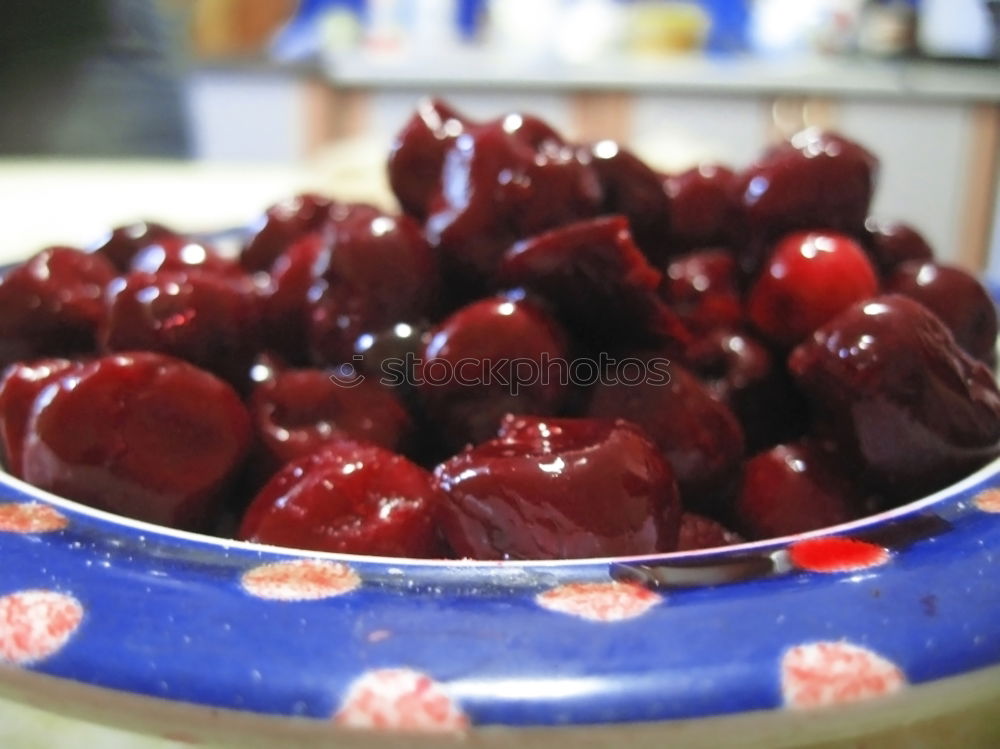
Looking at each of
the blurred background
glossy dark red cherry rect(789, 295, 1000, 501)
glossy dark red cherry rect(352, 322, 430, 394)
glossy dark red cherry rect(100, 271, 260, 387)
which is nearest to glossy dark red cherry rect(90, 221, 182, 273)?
glossy dark red cherry rect(100, 271, 260, 387)

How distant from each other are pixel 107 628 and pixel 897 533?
0.28m

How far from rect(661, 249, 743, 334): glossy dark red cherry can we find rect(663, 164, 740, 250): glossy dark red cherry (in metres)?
0.04

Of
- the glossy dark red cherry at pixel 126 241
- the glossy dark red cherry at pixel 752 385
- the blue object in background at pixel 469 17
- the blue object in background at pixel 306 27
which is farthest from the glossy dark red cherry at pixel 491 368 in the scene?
the blue object in background at pixel 469 17

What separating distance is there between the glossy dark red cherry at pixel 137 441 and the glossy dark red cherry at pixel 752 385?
26 cm

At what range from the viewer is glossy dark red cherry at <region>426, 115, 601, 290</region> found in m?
0.56

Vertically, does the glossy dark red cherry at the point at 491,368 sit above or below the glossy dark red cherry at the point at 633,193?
below

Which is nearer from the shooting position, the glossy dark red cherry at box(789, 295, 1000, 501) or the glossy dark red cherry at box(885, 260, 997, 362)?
the glossy dark red cherry at box(789, 295, 1000, 501)

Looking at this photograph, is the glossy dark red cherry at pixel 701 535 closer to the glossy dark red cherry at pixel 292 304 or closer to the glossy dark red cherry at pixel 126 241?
the glossy dark red cherry at pixel 292 304

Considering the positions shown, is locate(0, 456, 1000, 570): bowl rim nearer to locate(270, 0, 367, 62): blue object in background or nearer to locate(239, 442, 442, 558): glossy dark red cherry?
locate(239, 442, 442, 558): glossy dark red cherry

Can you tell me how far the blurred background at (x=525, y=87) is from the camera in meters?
2.57

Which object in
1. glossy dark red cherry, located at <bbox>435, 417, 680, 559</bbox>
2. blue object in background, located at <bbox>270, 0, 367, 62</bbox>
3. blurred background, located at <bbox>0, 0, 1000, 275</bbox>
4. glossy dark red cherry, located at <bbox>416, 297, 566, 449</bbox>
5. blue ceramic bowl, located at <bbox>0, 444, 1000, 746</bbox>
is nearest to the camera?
blue ceramic bowl, located at <bbox>0, 444, 1000, 746</bbox>

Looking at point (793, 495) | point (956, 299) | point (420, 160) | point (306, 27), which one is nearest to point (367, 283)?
point (420, 160)

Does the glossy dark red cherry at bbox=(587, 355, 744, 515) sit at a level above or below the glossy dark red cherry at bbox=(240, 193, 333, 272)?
below

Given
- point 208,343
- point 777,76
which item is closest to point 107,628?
point 208,343
